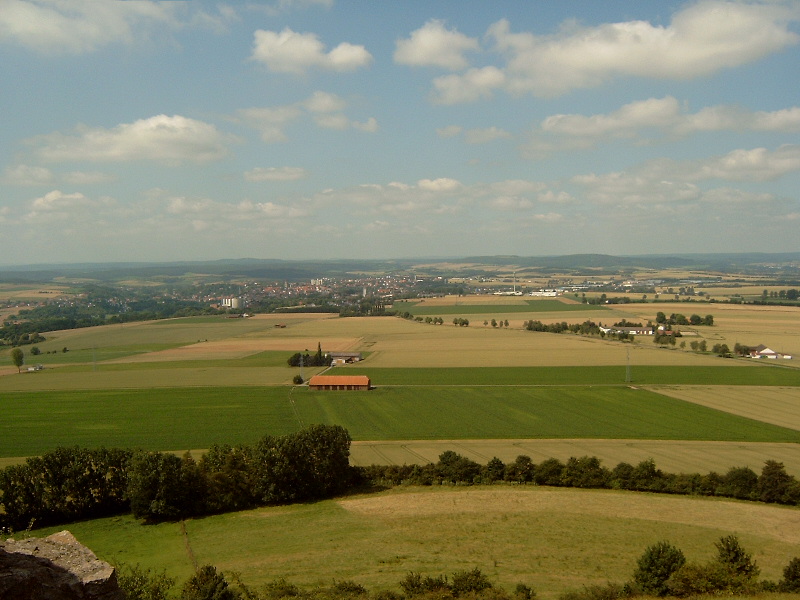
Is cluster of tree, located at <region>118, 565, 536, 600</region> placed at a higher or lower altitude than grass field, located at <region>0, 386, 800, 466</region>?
higher

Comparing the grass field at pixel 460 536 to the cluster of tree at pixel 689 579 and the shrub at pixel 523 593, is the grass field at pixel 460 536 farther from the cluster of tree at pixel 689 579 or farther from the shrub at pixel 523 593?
the cluster of tree at pixel 689 579

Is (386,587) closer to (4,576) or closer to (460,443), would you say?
(4,576)

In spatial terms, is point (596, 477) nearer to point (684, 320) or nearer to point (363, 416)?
point (363, 416)

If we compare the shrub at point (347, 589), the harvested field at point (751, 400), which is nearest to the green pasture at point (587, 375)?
the harvested field at point (751, 400)

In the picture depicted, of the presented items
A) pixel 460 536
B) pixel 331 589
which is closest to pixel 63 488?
pixel 331 589

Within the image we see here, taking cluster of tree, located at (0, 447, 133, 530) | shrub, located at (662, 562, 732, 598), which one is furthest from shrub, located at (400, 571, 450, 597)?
cluster of tree, located at (0, 447, 133, 530)

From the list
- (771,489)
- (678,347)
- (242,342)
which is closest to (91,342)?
(242,342)

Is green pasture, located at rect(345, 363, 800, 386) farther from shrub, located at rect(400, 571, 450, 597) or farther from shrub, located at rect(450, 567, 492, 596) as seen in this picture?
shrub, located at rect(450, 567, 492, 596)
